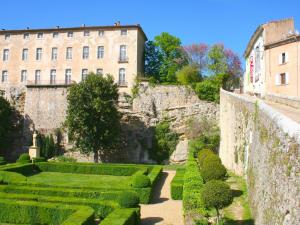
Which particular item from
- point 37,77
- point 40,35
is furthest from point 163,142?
point 40,35

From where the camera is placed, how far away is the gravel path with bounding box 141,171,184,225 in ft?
46.5

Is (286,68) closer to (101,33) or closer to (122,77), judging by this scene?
(122,77)

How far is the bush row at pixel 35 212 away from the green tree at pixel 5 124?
22.2 m

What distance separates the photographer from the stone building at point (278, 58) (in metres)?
24.8

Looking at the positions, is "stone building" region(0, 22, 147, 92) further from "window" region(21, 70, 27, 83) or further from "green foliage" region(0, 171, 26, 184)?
"green foliage" region(0, 171, 26, 184)

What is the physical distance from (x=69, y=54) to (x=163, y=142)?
1445 centimetres

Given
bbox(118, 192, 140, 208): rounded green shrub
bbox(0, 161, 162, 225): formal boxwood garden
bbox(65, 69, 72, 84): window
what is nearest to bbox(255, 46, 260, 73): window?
bbox(0, 161, 162, 225): formal boxwood garden

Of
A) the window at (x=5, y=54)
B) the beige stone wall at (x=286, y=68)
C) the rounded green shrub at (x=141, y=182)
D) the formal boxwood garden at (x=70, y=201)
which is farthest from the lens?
the window at (x=5, y=54)

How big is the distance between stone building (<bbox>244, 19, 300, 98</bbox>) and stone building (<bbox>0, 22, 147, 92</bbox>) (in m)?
13.2

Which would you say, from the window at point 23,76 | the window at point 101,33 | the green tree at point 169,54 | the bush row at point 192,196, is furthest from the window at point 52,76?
the bush row at point 192,196

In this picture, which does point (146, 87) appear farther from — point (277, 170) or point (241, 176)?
point (277, 170)

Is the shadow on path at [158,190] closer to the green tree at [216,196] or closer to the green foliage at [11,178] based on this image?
the green tree at [216,196]

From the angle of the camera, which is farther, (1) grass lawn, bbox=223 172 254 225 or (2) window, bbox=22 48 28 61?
(2) window, bbox=22 48 28 61

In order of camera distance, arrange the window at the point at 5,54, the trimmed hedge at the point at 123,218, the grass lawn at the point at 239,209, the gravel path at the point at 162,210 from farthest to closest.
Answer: the window at the point at 5,54 < the gravel path at the point at 162,210 < the grass lawn at the point at 239,209 < the trimmed hedge at the point at 123,218
